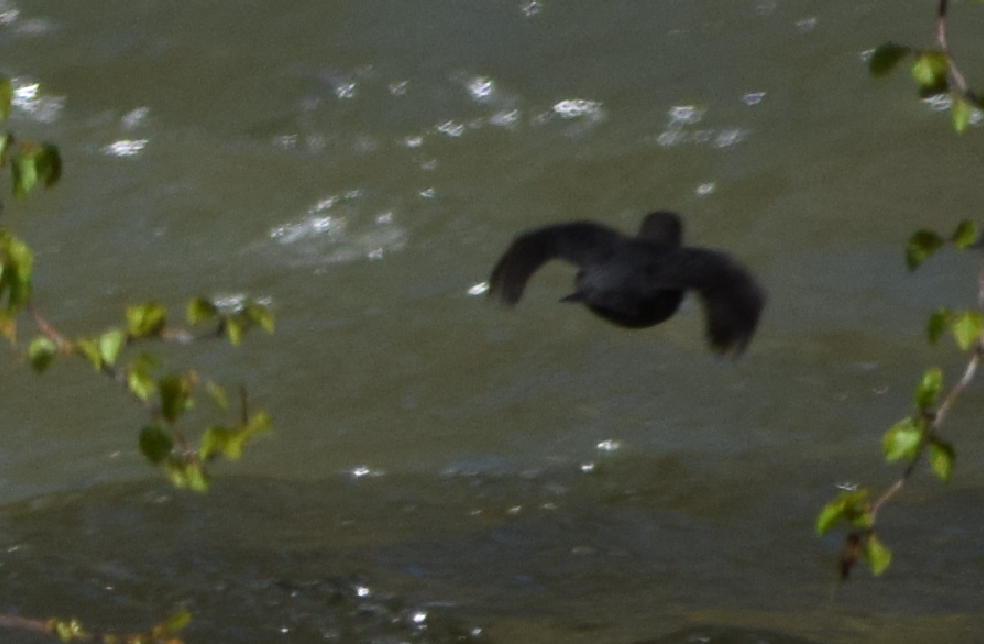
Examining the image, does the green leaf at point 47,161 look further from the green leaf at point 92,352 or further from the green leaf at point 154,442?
the green leaf at point 154,442

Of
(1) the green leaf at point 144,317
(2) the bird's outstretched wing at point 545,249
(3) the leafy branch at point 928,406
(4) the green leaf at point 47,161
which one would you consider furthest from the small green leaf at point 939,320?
(2) the bird's outstretched wing at point 545,249

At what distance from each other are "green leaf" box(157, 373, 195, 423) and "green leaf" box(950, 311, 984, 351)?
866 millimetres

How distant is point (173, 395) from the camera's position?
2039 mm

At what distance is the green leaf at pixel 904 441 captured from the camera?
6.65 ft

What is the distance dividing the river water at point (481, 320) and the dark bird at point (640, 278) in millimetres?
734

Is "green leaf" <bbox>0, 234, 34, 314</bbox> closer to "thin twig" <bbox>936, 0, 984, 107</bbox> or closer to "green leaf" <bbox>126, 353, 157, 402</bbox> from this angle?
"green leaf" <bbox>126, 353, 157, 402</bbox>

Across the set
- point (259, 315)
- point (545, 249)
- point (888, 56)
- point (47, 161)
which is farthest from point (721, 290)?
point (47, 161)

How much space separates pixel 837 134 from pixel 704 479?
3569mm

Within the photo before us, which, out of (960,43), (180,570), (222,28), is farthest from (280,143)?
(180,570)

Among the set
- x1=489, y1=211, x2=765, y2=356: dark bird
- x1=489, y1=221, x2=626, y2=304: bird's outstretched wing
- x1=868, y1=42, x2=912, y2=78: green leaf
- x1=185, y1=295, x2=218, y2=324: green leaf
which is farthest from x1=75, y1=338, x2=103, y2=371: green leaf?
x1=489, y1=221, x2=626, y2=304: bird's outstretched wing

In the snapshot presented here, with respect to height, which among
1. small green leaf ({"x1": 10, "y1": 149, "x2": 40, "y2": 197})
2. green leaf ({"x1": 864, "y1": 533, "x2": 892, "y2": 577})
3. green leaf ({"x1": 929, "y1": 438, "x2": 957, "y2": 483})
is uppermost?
small green leaf ({"x1": 10, "y1": 149, "x2": 40, "y2": 197})

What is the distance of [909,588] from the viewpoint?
14.4ft

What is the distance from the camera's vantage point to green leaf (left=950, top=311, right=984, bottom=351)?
202 centimetres

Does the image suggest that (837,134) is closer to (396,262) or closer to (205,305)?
(396,262)
